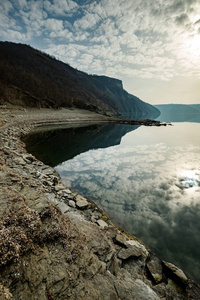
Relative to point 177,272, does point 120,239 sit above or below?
above

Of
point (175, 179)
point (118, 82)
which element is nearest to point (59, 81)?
point (175, 179)

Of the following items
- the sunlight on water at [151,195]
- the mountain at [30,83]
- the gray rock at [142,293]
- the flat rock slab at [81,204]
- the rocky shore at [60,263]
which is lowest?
the sunlight on water at [151,195]

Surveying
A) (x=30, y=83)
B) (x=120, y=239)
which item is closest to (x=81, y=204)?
(x=120, y=239)

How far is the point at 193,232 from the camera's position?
5.32 m

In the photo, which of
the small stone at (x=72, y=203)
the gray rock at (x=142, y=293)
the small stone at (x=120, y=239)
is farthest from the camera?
the small stone at (x=72, y=203)

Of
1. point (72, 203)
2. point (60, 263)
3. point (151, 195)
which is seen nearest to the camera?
point (60, 263)

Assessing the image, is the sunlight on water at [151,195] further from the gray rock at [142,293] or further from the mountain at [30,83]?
the mountain at [30,83]

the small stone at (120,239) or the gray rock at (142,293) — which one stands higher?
the gray rock at (142,293)

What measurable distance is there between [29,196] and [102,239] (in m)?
2.09

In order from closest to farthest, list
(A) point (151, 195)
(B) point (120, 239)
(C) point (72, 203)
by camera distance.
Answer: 1. (B) point (120, 239)
2. (C) point (72, 203)
3. (A) point (151, 195)

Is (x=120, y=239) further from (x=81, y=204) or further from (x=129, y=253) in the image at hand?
(x=81, y=204)

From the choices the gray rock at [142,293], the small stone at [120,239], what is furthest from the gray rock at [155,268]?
the gray rock at [142,293]

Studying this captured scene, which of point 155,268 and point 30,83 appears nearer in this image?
point 155,268

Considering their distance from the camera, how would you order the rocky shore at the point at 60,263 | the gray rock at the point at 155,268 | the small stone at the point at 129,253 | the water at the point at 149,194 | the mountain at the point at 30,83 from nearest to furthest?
the rocky shore at the point at 60,263, the gray rock at the point at 155,268, the small stone at the point at 129,253, the water at the point at 149,194, the mountain at the point at 30,83
